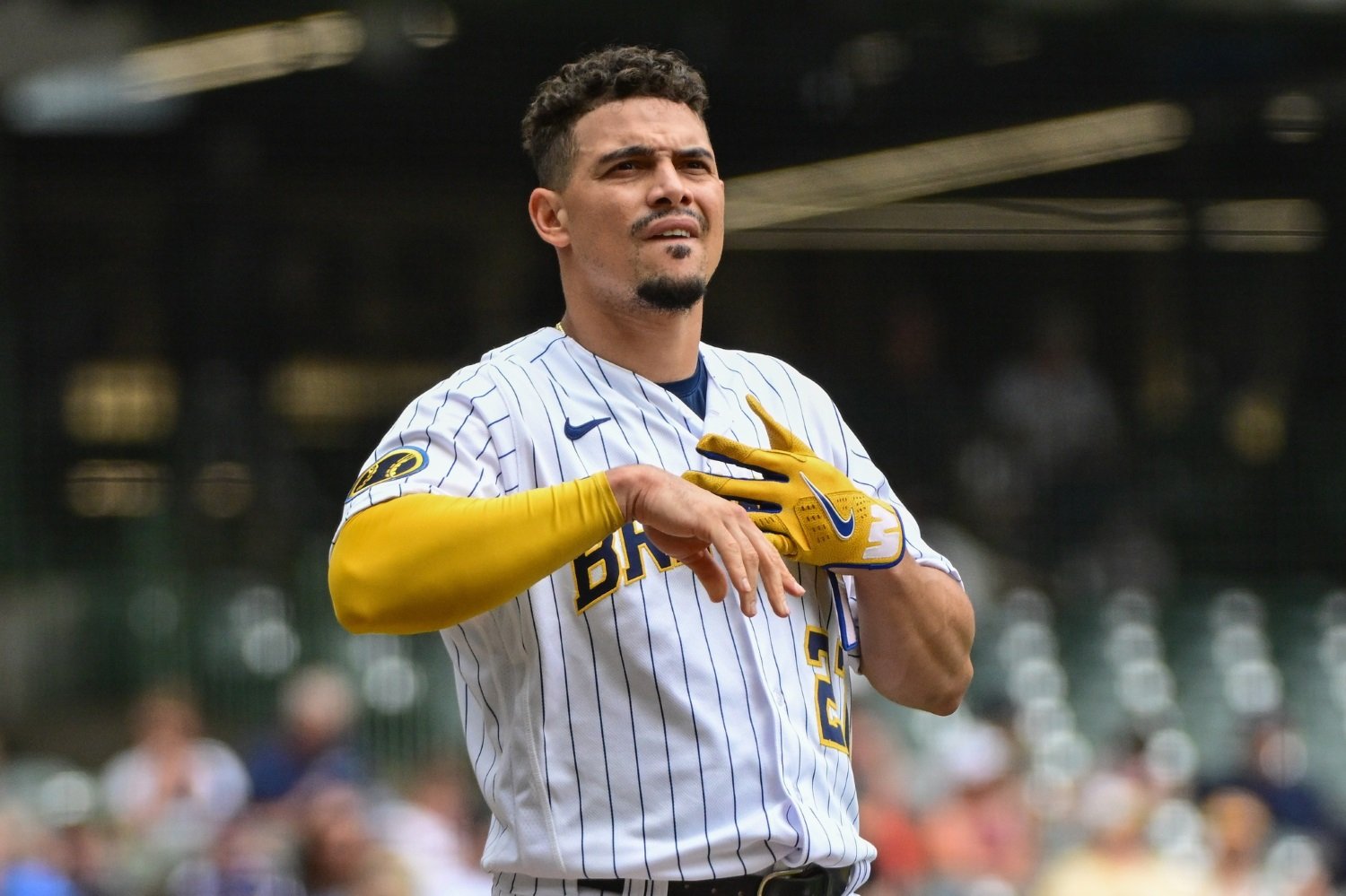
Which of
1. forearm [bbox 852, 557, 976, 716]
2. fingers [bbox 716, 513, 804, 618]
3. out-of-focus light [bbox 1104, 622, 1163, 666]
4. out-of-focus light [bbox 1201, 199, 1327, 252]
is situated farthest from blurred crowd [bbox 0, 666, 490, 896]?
out-of-focus light [bbox 1201, 199, 1327, 252]

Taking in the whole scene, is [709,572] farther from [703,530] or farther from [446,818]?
[446,818]

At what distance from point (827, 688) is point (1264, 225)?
7476mm

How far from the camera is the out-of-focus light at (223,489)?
7535 mm

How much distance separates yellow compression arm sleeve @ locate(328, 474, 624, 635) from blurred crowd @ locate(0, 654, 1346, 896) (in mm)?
3710

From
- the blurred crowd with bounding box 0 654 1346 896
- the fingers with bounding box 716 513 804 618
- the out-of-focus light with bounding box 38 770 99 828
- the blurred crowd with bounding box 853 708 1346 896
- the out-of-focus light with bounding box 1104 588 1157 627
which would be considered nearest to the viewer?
the fingers with bounding box 716 513 804 618

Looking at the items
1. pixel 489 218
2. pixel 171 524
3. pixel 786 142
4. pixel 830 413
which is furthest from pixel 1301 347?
pixel 830 413

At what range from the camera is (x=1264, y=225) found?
8984 millimetres

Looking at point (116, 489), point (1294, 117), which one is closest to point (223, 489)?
point (116, 489)

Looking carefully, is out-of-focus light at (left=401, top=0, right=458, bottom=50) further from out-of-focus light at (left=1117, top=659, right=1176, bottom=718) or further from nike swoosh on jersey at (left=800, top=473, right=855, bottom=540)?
nike swoosh on jersey at (left=800, top=473, right=855, bottom=540)

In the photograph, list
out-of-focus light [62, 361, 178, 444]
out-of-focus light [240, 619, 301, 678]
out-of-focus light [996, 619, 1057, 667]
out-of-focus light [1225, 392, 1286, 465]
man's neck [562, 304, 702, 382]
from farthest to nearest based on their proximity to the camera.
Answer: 1. out-of-focus light [1225, 392, 1286, 465]
2. out-of-focus light [996, 619, 1057, 667]
3. out-of-focus light [62, 361, 178, 444]
4. out-of-focus light [240, 619, 301, 678]
5. man's neck [562, 304, 702, 382]

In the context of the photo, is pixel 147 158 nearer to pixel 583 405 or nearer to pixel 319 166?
pixel 319 166

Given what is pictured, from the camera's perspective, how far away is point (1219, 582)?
8328 mm

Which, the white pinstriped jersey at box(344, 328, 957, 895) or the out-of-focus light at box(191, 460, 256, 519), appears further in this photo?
the out-of-focus light at box(191, 460, 256, 519)

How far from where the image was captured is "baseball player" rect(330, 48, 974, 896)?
1.91 metres
